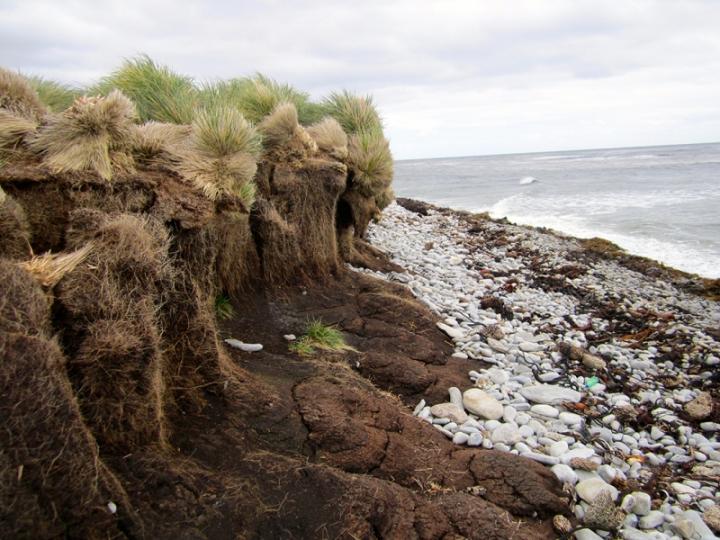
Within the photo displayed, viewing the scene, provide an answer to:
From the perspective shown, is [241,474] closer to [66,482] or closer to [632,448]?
[66,482]

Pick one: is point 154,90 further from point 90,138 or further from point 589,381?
point 589,381

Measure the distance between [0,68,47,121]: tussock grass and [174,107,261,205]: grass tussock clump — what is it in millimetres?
1401

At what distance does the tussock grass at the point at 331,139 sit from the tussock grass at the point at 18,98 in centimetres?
380

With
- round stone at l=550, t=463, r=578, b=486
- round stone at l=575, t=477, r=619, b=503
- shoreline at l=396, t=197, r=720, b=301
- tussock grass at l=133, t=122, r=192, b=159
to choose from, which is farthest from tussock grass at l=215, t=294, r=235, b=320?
→ shoreline at l=396, t=197, r=720, b=301

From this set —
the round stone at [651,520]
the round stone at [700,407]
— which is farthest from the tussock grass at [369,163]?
the round stone at [651,520]

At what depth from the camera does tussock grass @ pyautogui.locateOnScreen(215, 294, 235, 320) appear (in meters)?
5.31

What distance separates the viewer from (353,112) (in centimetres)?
959

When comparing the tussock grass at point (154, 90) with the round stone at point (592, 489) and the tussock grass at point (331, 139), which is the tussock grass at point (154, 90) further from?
the round stone at point (592, 489)

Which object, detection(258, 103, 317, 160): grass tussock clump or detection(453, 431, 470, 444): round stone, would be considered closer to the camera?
detection(453, 431, 470, 444): round stone

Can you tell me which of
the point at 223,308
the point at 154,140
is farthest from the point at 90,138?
the point at 223,308

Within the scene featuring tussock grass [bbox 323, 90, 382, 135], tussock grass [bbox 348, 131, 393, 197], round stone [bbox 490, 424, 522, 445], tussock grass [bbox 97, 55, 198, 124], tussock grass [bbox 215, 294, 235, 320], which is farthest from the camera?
tussock grass [bbox 323, 90, 382, 135]

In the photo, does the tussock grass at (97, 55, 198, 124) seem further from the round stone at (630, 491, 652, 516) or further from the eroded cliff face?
the round stone at (630, 491, 652, 516)

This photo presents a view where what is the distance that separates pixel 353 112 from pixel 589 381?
6190 mm

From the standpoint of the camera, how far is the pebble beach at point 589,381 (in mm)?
4430
